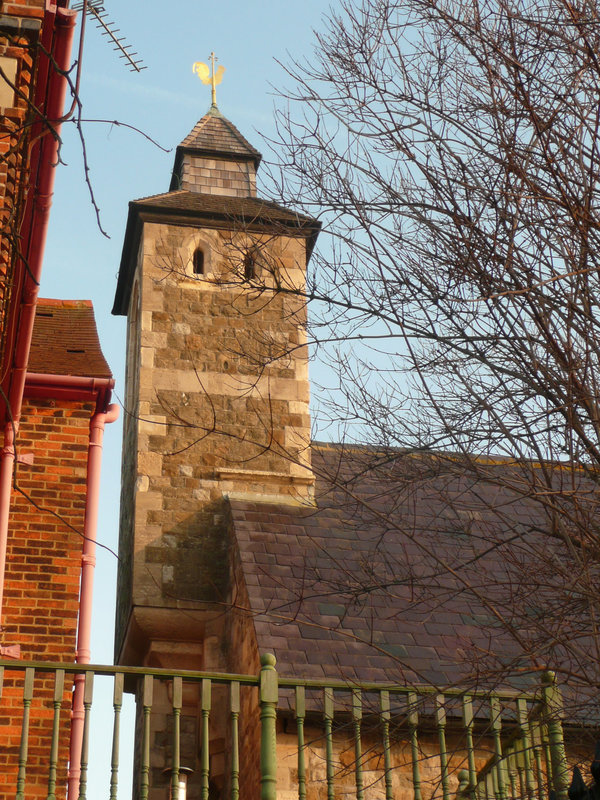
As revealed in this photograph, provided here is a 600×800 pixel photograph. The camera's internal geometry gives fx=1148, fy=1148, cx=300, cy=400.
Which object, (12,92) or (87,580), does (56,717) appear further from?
(12,92)

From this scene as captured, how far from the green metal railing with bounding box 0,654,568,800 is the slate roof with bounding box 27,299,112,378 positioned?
247 centimetres

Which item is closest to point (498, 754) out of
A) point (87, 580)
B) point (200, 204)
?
point (87, 580)

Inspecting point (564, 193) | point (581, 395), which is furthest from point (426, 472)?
point (564, 193)

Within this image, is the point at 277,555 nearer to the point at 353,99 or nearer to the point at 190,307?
the point at 190,307

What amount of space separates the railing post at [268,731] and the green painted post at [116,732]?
2.43ft

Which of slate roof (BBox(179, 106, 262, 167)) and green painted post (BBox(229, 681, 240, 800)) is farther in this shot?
slate roof (BBox(179, 106, 262, 167))

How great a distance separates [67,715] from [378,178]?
14.4ft

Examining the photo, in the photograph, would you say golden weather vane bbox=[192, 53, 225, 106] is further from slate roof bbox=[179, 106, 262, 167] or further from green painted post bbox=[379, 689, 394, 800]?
green painted post bbox=[379, 689, 394, 800]

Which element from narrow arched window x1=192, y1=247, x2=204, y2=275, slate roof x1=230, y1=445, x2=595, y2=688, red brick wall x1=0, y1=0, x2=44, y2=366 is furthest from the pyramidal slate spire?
red brick wall x1=0, y1=0, x2=44, y2=366

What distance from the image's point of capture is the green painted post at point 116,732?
5.78 metres

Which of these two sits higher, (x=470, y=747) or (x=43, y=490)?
(x=43, y=490)

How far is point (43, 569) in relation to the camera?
8.49 metres

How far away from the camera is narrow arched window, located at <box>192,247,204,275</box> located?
527 inches

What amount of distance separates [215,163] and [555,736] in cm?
1019
